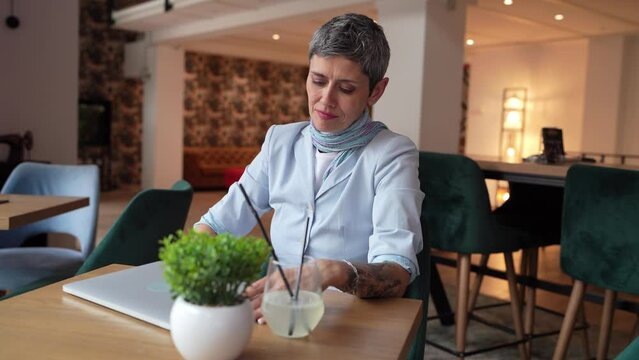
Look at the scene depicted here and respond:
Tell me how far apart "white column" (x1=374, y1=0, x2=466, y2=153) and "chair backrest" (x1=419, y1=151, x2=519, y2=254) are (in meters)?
3.11

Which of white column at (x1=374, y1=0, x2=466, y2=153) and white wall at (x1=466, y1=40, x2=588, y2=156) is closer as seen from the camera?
white column at (x1=374, y1=0, x2=466, y2=153)

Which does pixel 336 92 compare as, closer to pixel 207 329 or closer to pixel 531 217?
pixel 207 329

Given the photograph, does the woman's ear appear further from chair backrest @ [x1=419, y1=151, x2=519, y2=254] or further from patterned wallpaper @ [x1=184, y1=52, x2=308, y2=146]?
patterned wallpaper @ [x1=184, y1=52, x2=308, y2=146]

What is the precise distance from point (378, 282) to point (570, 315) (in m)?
1.64

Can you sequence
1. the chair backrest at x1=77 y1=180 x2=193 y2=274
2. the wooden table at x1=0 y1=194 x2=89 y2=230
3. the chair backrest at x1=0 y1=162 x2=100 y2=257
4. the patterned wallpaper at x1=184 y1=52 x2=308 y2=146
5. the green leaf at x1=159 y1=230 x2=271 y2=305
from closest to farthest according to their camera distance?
the green leaf at x1=159 y1=230 x2=271 y2=305 < the chair backrest at x1=77 y1=180 x2=193 y2=274 < the wooden table at x1=0 y1=194 x2=89 y2=230 < the chair backrest at x1=0 y1=162 x2=100 y2=257 < the patterned wallpaper at x1=184 y1=52 x2=308 y2=146

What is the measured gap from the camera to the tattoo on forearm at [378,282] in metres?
1.16

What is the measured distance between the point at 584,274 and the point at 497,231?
0.42 meters

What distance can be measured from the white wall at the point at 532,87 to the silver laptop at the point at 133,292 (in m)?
9.73

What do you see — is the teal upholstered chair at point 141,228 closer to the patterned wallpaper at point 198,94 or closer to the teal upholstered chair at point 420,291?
the teal upholstered chair at point 420,291

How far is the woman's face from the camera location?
136cm

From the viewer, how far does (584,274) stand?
236 centimetres

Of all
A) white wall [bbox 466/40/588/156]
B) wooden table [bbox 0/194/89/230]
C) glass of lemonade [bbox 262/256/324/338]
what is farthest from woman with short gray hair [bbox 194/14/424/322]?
white wall [bbox 466/40/588/156]

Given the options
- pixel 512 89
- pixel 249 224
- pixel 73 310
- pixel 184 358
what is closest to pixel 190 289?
pixel 184 358

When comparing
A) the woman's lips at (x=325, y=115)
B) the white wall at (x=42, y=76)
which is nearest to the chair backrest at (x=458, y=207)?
the woman's lips at (x=325, y=115)
